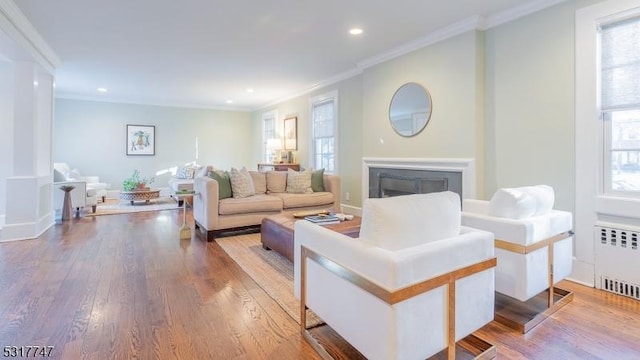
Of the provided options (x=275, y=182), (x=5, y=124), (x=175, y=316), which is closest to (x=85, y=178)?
(x=5, y=124)

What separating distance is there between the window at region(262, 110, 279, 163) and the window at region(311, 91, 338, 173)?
1.62m

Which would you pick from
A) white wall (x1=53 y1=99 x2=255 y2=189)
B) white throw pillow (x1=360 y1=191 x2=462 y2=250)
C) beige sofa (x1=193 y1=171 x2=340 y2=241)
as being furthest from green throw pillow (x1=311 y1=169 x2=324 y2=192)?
white wall (x1=53 y1=99 x2=255 y2=189)

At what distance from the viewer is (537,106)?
3.11 metres

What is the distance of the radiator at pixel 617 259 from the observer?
2.52 metres

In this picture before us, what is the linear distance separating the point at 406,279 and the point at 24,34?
471 centimetres

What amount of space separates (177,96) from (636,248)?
8336 millimetres

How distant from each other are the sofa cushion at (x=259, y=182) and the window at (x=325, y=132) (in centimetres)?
152

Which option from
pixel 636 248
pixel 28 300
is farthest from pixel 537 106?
pixel 28 300

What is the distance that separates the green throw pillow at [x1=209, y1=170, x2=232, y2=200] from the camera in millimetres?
4469

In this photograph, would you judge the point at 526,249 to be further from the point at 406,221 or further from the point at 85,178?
the point at 85,178

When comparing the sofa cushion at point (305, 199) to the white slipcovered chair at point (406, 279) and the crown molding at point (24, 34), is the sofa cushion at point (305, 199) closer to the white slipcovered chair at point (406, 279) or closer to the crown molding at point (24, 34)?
the white slipcovered chair at point (406, 279)

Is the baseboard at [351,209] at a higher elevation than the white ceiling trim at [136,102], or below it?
below

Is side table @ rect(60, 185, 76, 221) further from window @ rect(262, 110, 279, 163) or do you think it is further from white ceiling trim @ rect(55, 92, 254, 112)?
window @ rect(262, 110, 279, 163)

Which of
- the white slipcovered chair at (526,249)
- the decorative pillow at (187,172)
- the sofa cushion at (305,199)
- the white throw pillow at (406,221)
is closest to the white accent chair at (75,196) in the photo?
the decorative pillow at (187,172)
